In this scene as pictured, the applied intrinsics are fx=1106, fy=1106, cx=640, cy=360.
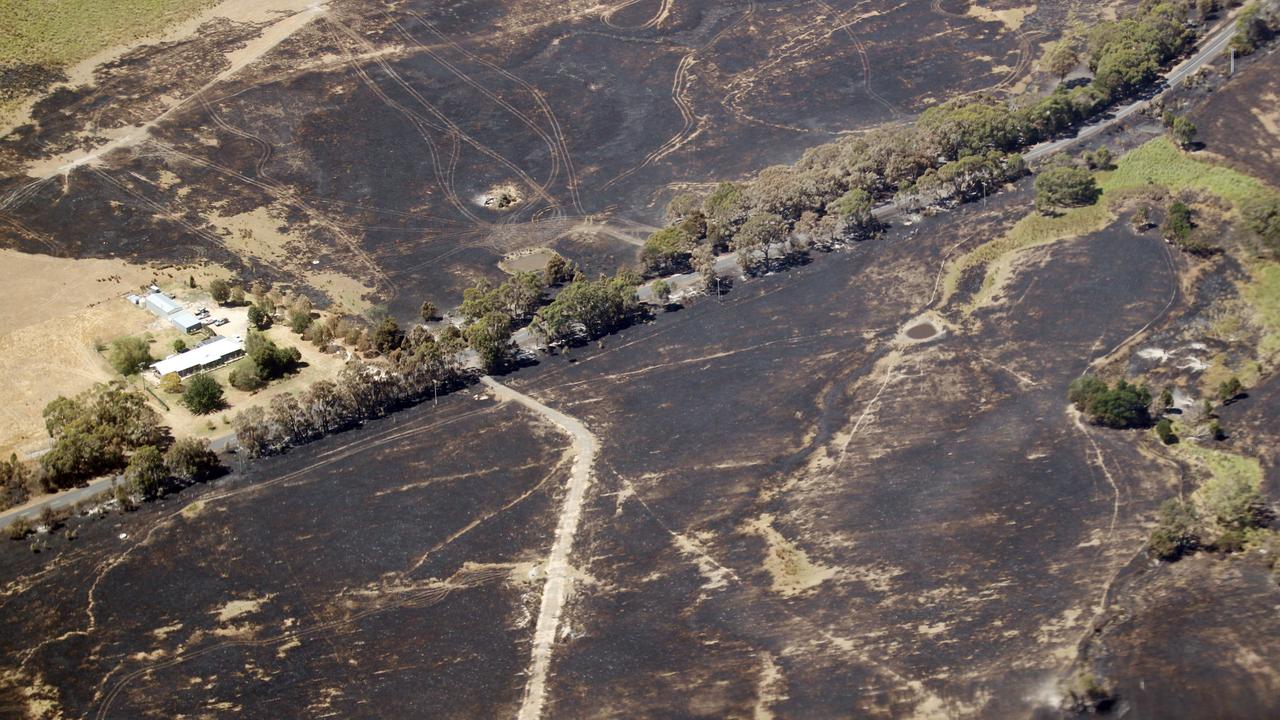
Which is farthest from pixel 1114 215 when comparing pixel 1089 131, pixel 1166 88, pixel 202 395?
pixel 202 395

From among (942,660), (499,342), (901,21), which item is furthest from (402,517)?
(901,21)

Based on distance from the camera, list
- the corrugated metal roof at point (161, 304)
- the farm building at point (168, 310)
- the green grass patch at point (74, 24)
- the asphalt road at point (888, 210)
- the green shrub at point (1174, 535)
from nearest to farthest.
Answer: the green shrub at point (1174, 535) → the asphalt road at point (888, 210) → the farm building at point (168, 310) → the corrugated metal roof at point (161, 304) → the green grass patch at point (74, 24)

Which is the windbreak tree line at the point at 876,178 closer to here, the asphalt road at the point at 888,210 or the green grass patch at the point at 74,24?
the asphalt road at the point at 888,210

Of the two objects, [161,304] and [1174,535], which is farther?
[161,304]

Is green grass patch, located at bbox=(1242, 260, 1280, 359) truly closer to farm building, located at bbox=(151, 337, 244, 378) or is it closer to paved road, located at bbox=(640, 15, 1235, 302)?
paved road, located at bbox=(640, 15, 1235, 302)

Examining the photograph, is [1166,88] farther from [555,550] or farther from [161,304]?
[161,304]

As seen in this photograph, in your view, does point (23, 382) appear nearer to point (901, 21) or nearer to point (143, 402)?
point (143, 402)

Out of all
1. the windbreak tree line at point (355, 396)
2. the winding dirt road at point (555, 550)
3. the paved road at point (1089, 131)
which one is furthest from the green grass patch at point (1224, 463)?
the windbreak tree line at point (355, 396)
